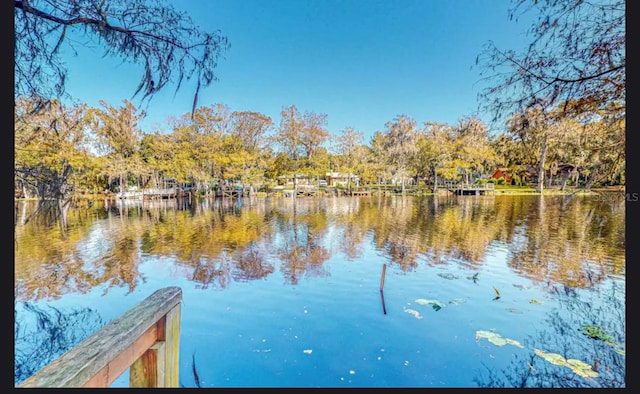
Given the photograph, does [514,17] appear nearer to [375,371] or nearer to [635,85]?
[635,85]

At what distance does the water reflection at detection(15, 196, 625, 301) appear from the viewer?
7.44m

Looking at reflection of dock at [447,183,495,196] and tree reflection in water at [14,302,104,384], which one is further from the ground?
reflection of dock at [447,183,495,196]

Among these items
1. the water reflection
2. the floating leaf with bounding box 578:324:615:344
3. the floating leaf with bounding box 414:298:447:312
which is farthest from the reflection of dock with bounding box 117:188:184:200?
the floating leaf with bounding box 578:324:615:344

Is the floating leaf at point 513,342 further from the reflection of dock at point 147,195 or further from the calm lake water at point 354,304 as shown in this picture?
the reflection of dock at point 147,195

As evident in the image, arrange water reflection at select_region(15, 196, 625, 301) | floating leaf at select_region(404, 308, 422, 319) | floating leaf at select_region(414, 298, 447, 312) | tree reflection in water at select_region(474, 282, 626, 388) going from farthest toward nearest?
water reflection at select_region(15, 196, 625, 301) < floating leaf at select_region(414, 298, 447, 312) < floating leaf at select_region(404, 308, 422, 319) < tree reflection in water at select_region(474, 282, 626, 388)

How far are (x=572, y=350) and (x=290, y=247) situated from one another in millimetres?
8294

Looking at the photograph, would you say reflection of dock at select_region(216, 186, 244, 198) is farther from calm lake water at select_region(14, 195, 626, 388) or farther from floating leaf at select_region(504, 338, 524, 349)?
floating leaf at select_region(504, 338, 524, 349)

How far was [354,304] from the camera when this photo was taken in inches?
229

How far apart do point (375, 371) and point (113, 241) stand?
12288mm

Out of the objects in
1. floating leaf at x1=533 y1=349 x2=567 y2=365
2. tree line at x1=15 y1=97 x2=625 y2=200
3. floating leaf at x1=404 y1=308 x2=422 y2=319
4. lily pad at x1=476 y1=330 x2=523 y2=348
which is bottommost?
lily pad at x1=476 y1=330 x2=523 y2=348

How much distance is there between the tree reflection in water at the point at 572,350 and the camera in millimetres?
3396

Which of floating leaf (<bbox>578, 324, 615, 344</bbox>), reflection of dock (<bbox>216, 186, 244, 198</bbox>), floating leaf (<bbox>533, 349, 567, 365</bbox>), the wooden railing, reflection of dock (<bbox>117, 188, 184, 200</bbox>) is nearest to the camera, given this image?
the wooden railing

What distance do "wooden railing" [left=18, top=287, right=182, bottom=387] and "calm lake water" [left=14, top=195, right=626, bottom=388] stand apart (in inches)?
98.8

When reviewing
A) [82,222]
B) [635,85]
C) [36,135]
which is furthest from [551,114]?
[82,222]
